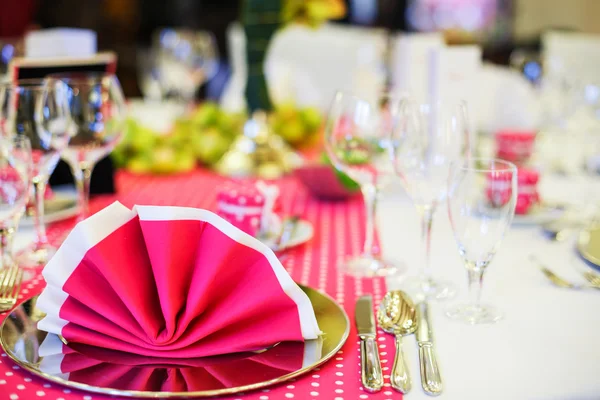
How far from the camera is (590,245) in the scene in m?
1.15

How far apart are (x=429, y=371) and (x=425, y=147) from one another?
408mm

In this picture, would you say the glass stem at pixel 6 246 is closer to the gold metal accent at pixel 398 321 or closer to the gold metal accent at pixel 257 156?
the gold metal accent at pixel 398 321

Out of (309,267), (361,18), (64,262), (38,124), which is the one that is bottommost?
(309,267)

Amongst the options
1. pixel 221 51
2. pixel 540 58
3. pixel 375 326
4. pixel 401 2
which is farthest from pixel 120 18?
pixel 375 326

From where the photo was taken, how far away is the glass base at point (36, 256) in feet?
3.66

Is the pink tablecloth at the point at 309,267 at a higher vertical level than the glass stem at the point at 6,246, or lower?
lower

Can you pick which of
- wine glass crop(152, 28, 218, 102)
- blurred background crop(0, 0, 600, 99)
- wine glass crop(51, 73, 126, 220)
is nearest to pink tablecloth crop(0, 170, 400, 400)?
wine glass crop(51, 73, 126, 220)

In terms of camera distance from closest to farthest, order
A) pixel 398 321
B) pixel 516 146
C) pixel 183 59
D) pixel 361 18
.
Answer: pixel 398 321
pixel 516 146
pixel 183 59
pixel 361 18

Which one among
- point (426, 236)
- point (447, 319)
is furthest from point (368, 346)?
point (426, 236)

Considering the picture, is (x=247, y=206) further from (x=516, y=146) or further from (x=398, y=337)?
(x=516, y=146)

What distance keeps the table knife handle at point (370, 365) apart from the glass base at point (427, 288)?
20cm

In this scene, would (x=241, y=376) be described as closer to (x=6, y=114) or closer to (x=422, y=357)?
(x=422, y=357)

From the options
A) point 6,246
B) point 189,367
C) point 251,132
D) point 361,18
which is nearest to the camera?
point 189,367

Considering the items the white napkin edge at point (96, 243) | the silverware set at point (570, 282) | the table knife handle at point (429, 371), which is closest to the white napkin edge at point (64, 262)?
the white napkin edge at point (96, 243)
